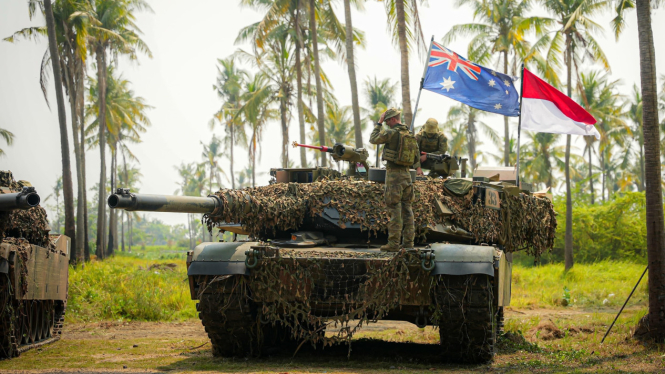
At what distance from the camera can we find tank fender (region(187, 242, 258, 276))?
6660mm

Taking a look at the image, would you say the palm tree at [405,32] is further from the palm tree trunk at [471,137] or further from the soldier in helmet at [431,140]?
the palm tree trunk at [471,137]

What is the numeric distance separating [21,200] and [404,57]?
10.6 m

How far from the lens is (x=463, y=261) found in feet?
20.9

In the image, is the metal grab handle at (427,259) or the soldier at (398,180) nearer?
the metal grab handle at (427,259)

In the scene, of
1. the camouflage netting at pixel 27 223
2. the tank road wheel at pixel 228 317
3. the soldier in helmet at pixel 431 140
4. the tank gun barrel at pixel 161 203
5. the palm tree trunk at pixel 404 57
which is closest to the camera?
the tank gun barrel at pixel 161 203

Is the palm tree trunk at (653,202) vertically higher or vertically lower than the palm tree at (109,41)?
lower

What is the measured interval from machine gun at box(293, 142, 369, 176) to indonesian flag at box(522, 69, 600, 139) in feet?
12.0

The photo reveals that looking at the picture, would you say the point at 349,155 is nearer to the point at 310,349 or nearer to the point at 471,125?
the point at 310,349

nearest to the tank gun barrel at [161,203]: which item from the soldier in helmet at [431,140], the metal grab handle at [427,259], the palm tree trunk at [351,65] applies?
the metal grab handle at [427,259]

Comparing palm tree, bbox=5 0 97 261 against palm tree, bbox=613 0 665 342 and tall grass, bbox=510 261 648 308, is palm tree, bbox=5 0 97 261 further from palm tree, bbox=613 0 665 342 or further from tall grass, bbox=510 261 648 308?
palm tree, bbox=613 0 665 342

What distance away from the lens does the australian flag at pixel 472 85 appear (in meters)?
11.3

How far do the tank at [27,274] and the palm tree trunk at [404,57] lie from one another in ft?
25.1

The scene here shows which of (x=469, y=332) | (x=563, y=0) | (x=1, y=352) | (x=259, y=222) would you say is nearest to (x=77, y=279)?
(x=1, y=352)

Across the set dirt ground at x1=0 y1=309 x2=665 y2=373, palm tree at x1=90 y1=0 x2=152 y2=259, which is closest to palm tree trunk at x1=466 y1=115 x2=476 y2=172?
palm tree at x1=90 y1=0 x2=152 y2=259
